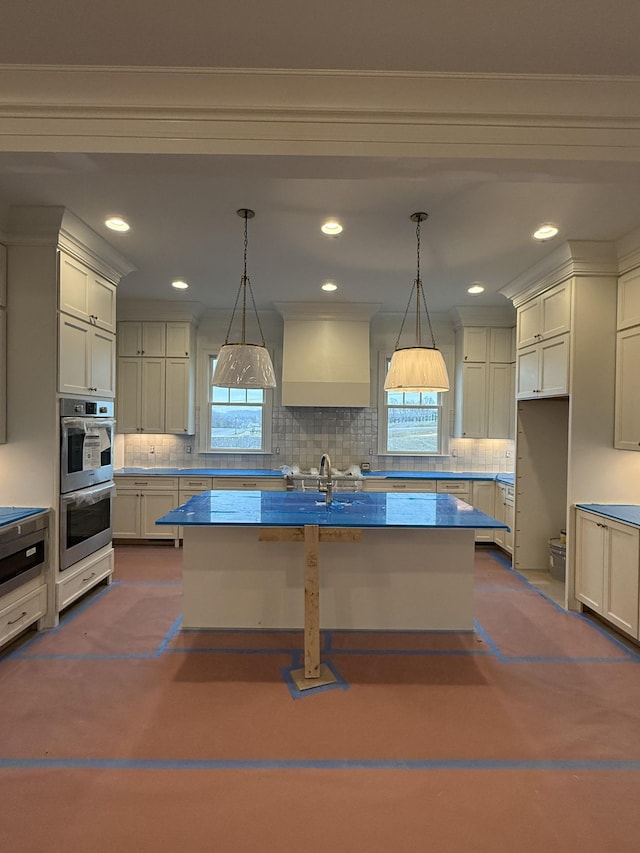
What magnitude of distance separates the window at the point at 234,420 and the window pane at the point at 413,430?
5.41 feet

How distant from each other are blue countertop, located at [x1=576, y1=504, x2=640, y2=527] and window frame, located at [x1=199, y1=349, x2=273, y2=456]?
353 centimetres

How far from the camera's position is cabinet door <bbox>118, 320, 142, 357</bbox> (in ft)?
17.6

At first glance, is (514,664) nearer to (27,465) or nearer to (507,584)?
(507,584)

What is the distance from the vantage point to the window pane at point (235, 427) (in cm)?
584

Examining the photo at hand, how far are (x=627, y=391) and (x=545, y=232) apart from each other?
4.27ft

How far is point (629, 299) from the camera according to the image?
338 centimetres

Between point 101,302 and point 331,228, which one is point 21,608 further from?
point 331,228

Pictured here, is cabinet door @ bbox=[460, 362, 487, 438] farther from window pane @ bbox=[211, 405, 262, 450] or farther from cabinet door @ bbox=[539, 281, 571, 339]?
window pane @ bbox=[211, 405, 262, 450]

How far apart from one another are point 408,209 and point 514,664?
2890 millimetres

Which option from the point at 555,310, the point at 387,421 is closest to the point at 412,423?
the point at 387,421

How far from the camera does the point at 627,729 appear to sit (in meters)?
2.19

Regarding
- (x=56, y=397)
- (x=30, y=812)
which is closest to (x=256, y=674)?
(x=30, y=812)

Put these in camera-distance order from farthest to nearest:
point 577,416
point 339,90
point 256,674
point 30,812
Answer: point 577,416 < point 256,674 < point 339,90 < point 30,812

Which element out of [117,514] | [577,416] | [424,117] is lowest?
[117,514]
